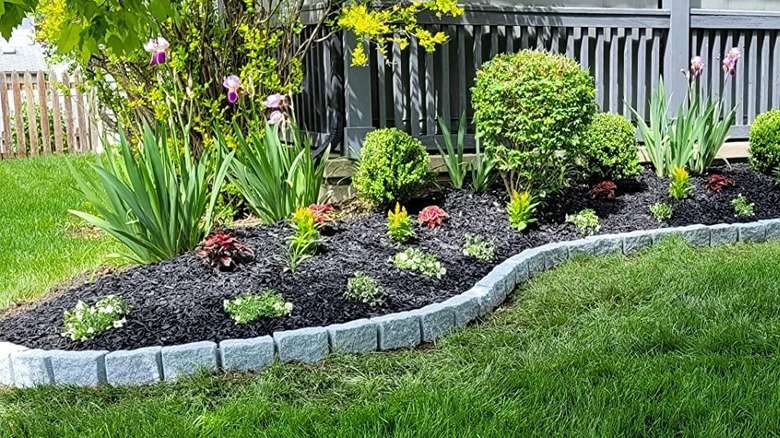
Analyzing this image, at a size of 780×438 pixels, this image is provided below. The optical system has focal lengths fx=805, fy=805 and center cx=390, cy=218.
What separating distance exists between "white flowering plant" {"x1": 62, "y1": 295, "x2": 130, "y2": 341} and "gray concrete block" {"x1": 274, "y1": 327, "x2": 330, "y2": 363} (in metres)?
0.75

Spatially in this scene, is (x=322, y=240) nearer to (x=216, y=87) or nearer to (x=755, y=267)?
(x=216, y=87)

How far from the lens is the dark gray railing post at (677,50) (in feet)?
22.3

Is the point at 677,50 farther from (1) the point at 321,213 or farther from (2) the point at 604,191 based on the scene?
(1) the point at 321,213

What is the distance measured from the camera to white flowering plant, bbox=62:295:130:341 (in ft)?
11.3

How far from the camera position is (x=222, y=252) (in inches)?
164

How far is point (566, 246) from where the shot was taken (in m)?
4.86

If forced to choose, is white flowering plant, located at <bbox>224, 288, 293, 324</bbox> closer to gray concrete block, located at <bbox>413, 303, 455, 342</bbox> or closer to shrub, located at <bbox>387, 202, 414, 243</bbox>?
gray concrete block, located at <bbox>413, 303, 455, 342</bbox>

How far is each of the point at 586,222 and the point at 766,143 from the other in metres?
2.05

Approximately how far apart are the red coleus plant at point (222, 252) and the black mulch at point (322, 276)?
52mm

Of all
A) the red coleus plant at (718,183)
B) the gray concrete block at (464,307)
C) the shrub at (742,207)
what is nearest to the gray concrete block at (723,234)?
the shrub at (742,207)

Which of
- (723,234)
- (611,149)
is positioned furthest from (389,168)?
(723,234)

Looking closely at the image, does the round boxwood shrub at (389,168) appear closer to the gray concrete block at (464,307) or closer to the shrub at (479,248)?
the shrub at (479,248)

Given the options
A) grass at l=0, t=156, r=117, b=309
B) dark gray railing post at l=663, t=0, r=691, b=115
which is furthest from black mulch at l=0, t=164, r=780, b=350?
dark gray railing post at l=663, t=0, r=691, b=115

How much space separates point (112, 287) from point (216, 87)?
2249 mm
